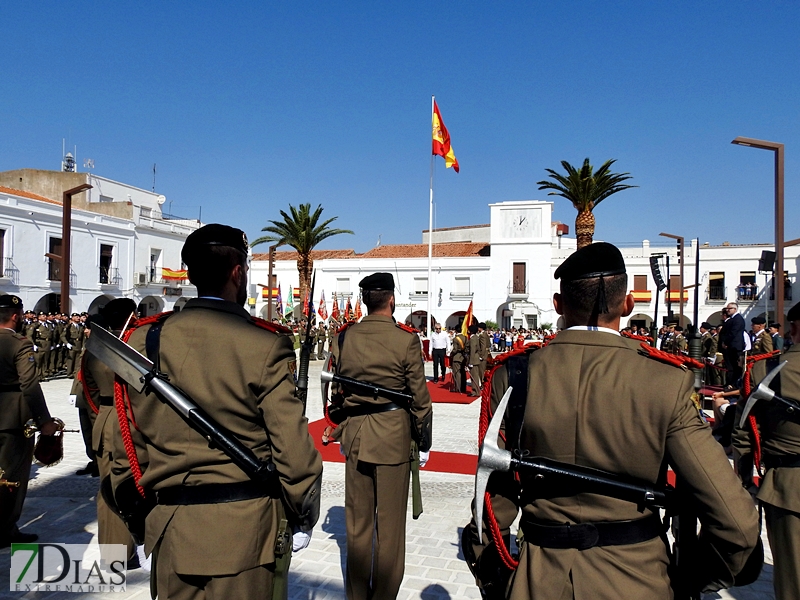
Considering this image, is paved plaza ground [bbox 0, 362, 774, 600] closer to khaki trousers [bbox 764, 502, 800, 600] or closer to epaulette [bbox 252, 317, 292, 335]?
epaulette [bbox 252, 317, 292, 335]

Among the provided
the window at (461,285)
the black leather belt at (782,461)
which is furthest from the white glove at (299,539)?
the window at (461,285)

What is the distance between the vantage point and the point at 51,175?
39312 millimetres

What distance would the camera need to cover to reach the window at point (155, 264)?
123 feet

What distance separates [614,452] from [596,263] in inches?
27.3

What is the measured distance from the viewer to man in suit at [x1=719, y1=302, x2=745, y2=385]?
1302 cm

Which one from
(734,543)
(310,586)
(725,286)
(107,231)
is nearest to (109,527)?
(310,586)

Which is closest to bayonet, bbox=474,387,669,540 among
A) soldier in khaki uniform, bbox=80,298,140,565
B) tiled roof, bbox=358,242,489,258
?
soldier in khaki uniform, bbox=80,298,140,565

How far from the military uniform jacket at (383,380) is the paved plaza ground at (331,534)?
3.47 ft

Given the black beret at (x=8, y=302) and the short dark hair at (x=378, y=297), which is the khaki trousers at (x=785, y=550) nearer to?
the short dark hair at (x=378, y=297)

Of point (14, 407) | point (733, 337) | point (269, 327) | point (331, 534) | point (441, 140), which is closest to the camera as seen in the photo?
point (269, 327)

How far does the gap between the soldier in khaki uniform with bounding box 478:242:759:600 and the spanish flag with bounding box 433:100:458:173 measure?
20.9 meters

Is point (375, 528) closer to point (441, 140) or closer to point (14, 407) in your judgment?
point (14, 407)

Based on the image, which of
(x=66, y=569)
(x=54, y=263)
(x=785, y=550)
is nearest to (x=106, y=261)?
(x=54, y=263)

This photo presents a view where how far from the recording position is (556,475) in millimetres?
2072
